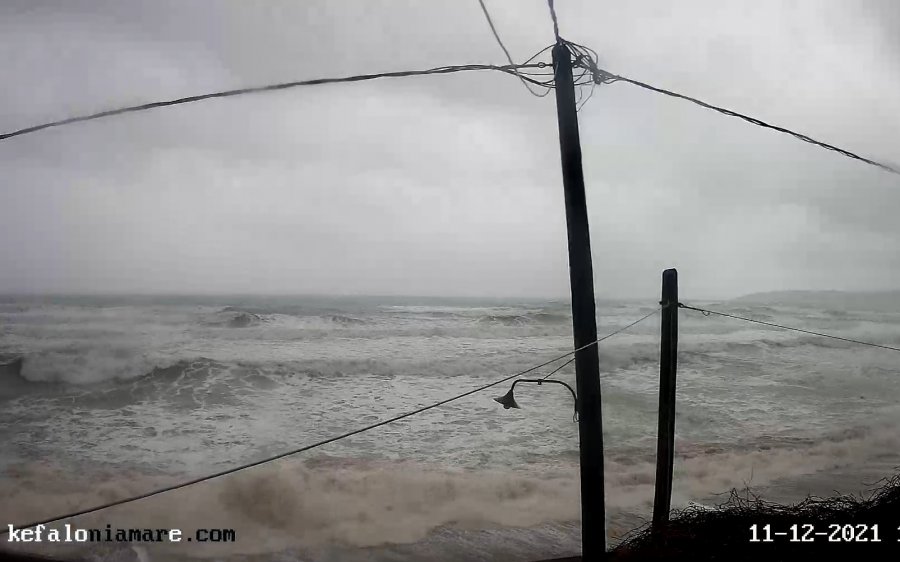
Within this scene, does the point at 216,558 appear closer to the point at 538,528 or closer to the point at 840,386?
the point at 538,528

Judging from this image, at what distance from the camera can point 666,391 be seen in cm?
371

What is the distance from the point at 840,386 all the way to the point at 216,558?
Result: 13.1 metres

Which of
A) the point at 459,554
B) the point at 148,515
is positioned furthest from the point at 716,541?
the point at 148,515

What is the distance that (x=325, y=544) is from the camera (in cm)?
518

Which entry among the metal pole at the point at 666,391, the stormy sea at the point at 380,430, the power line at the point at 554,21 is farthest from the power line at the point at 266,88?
the stormy sea at the point at 380,430

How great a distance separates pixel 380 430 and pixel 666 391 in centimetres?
580

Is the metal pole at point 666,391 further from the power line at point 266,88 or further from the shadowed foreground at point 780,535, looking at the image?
the power line at point 266,88

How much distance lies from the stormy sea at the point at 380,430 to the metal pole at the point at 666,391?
1642mm

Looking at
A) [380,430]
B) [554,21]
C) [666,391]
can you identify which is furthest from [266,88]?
[380,430]

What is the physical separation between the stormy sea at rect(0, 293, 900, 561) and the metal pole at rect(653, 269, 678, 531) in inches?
64.7

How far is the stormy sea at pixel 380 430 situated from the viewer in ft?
18.5

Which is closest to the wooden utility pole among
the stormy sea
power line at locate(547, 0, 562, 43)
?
power line at locate(547, 0, 562, 43)

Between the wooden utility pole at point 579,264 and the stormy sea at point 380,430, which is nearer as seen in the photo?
the wooden utility pole at point 579,264

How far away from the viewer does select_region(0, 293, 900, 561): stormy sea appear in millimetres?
5637
